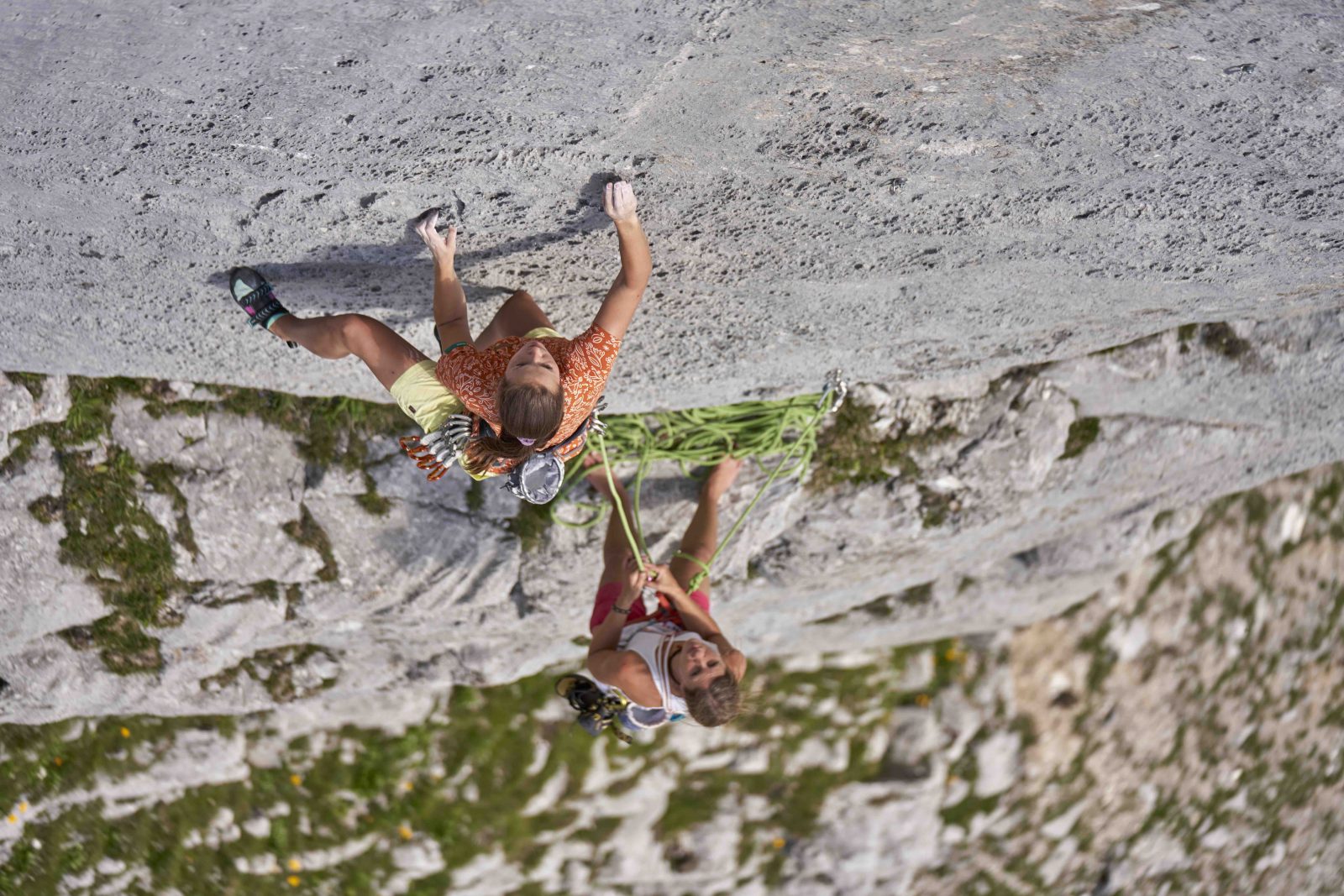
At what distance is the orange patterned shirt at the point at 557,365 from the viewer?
2.73 metres

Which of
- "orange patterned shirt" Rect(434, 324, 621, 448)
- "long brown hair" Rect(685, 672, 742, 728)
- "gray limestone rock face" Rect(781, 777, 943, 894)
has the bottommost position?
"gray limestone rock face" Rect(781, 777, 943, 894)

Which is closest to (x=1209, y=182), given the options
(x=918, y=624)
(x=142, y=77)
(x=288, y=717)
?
(x=142, y=77)

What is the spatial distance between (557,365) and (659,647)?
1258 millimetres

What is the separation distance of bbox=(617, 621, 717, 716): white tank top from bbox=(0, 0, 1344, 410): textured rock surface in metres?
1.23

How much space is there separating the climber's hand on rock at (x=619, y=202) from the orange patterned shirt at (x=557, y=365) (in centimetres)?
40

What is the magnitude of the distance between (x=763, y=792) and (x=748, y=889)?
2.50 feet

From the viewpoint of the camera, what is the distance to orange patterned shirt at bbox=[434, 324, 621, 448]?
107 inches

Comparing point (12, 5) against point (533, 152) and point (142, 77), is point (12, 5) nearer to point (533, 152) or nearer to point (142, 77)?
point (142, 77)

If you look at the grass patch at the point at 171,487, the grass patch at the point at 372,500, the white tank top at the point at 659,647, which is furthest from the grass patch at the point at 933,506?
the grass patch at the point at 171,487

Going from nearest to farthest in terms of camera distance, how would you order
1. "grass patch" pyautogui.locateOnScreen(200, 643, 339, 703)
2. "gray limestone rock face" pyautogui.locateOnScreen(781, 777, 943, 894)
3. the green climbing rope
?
the green climbing rope < "grass patch" pyautogui.locateOnScreen(200, 643, 339, 703) < "gray limestone rock face" pyautogui.locateOnScreen(781, 777, 943, 894)

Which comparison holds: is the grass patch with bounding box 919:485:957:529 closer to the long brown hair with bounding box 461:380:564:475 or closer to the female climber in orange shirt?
the female climber in orange shirt

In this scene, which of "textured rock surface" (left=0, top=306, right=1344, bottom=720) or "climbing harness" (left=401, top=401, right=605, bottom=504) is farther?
"textured rock surface" (left=0, top=306, right=1344, bottom=720)

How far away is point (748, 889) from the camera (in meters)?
6.59

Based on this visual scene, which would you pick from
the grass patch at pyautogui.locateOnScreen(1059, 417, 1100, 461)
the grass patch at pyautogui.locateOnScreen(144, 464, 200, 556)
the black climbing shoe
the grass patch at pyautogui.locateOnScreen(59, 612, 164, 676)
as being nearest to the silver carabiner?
the grass patch at pyautogui.locateOnScreen(1059, 417, 1100, 461)
